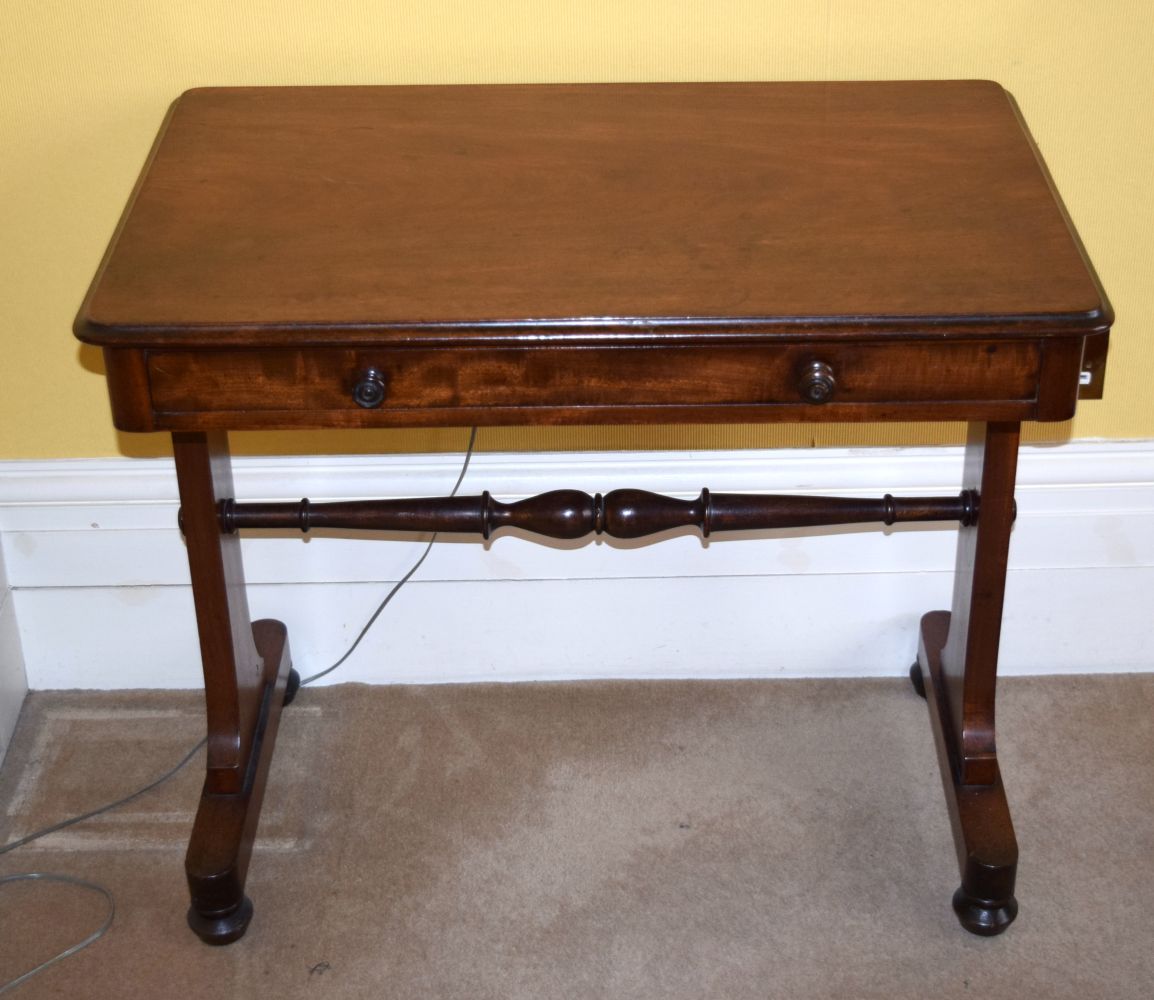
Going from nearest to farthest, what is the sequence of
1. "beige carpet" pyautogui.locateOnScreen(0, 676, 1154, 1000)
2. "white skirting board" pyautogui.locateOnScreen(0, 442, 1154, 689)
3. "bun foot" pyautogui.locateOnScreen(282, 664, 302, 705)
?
"beige carpet" pyautogui.locateOnScreen(0, 676, 1154, 1000) → "white skirting board" pyautogui.locateOnScreen(0, 442, 1154, 689) → "bun foot" pyautogui.locateOnScreen(282, 664, 302, 705)

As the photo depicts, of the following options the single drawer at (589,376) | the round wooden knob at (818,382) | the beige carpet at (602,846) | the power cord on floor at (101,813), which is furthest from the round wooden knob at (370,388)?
the beige carpet at (602,846)

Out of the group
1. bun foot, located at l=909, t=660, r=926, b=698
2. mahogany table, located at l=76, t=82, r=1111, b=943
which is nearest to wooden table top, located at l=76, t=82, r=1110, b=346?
mahogany table, located at l=76, t=82, r=1111, b=943

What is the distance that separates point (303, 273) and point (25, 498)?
2.85 feet

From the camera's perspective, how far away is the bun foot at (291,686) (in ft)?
7.26

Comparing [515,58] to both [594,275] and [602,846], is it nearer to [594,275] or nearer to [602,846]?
[594,275]

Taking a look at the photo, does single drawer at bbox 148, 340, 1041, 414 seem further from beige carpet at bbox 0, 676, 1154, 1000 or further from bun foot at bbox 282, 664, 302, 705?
bun foot at bbox 282, 664, 302, 705

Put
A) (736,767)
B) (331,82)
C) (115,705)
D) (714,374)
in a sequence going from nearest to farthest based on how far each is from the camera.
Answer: (714,374) < (331,82) < (736,767) < (115,705)

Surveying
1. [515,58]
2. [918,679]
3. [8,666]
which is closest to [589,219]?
[515,58]

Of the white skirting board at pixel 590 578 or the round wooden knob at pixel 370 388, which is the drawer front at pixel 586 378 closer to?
the round wooden knob at pixel 370 388

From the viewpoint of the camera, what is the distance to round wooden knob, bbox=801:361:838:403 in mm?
1424

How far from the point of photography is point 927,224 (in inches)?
59.6

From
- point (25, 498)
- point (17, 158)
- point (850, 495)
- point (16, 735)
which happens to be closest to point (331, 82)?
point (17, 158)

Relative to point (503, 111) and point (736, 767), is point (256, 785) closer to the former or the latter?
point (736, 767)

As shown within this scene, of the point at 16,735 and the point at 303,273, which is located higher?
the point at 303,273
